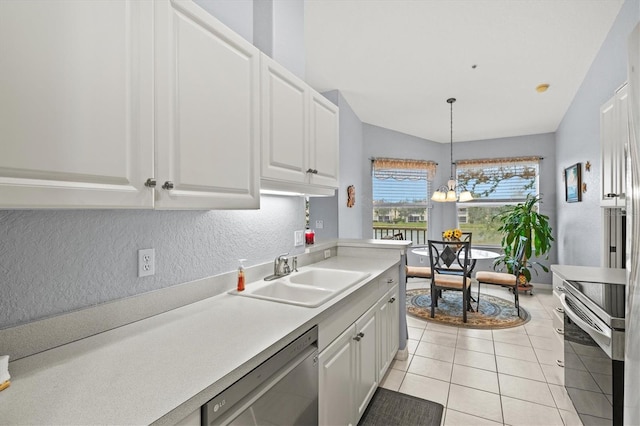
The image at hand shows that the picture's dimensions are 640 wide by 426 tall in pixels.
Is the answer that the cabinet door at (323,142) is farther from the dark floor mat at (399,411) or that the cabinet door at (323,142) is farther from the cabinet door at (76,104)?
the dark floor mat at (399,411)

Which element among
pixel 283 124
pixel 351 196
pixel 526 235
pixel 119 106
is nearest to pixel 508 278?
pixel 526 235

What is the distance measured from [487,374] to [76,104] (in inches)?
121

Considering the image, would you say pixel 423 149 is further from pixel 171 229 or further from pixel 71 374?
pixel 71 374

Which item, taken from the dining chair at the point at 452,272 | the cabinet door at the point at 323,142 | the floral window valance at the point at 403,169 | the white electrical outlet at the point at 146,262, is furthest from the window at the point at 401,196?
the white electrical outlet at the point at 146,262

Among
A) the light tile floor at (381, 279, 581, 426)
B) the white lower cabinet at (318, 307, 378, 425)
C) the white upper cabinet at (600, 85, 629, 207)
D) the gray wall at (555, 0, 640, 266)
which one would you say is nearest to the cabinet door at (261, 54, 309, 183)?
the white lower cabinet at (318, 307, 378, 425)

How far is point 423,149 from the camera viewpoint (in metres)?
5.73

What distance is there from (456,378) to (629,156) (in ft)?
7.69

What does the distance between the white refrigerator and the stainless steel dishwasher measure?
91 cm

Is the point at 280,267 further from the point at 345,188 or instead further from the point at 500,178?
the point at 500,178

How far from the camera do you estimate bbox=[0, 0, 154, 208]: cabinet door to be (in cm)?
70

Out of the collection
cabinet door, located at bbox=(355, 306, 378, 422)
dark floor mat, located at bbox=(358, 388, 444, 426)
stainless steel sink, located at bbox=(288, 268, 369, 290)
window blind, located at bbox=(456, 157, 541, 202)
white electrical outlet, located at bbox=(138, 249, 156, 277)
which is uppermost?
window blind, located at bbox=(456, 157, 541, 202)

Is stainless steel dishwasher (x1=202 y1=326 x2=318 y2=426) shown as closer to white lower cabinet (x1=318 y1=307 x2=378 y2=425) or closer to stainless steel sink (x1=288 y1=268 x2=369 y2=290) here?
white lower cabinet (x1=318 y1=307 x2=378 y2=425)

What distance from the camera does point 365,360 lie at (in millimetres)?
1881

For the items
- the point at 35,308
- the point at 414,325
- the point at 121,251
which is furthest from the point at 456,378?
the point at 35,308
